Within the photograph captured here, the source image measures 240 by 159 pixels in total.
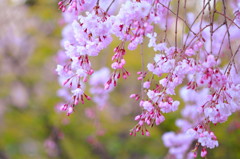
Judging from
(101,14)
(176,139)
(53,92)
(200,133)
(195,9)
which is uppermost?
(53,92)

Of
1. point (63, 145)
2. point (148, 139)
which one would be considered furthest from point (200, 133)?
point (63, 145)

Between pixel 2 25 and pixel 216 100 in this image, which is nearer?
pixel 216 100

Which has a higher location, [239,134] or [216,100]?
[239,134]

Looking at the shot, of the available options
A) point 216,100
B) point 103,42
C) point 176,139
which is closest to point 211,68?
point 216,100

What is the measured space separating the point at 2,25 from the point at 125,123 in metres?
2.60

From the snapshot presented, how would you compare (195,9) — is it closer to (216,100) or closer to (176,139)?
(176,139)

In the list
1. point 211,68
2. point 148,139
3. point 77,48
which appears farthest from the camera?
point 148,139

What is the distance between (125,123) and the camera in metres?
5.76

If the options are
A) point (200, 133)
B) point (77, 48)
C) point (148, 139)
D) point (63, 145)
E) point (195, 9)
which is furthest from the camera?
point (63, 145)

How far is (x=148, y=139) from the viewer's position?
5730 mm

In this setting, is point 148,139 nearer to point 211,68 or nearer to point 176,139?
point 176,139

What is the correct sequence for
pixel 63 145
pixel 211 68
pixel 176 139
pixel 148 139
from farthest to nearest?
pixel 63 145
pixel 148 139
pixel 176 139
pixel 211 68

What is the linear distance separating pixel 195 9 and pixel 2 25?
339cm

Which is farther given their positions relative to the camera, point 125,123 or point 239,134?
point 125,123
